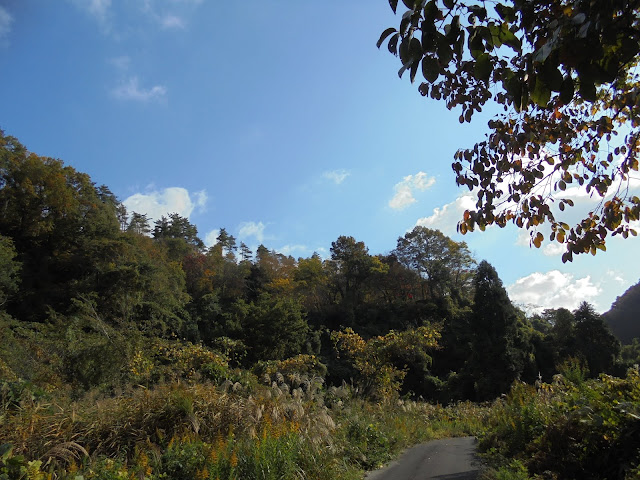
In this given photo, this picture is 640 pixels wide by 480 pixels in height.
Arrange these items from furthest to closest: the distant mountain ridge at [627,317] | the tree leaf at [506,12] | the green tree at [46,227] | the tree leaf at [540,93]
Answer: the distant mountain ridge at [627,317]
the green tree at [46,227]
the tree leaf at [506,12]
the tree leaf at [540,93]

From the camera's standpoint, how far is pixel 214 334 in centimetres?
2939

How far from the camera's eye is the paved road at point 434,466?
18.3 feet

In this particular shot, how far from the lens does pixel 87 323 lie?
17078mm

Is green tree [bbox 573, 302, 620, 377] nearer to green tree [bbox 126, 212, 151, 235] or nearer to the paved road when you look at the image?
the paved road

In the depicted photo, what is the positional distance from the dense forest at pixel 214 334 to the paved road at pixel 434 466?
460 mm

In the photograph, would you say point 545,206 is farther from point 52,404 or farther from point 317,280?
point 317,280

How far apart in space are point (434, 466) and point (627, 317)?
50441mm

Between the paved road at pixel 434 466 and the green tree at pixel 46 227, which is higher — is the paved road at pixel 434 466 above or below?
below

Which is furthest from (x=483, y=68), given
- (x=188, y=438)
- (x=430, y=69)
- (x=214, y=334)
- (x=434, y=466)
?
(x=214, y=334)

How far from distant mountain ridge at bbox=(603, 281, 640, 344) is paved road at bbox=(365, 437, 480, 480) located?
44.9m

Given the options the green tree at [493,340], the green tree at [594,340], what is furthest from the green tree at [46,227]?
the green tree at [594,340]

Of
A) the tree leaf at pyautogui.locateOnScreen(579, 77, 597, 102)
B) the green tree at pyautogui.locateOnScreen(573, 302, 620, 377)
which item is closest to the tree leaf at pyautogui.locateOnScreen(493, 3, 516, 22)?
the tree leaf at pyautogui.locateOnScreen(579, 77, 597, 102)

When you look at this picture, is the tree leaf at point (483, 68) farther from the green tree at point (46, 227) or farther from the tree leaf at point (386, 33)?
the green tree at point (46, 227)

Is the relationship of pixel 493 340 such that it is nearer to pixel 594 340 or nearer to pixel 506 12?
pixel 594 340
